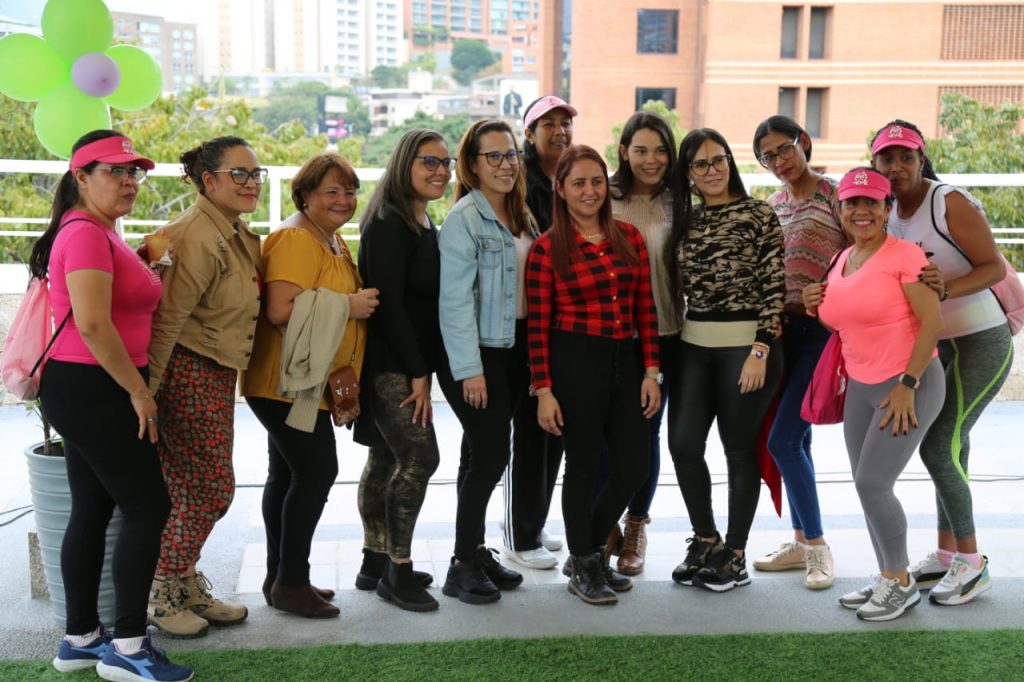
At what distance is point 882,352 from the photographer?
3025 mm

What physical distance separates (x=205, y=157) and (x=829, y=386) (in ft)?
6.38

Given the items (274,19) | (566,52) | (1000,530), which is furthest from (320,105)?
(1000,530)

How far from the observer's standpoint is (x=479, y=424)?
3.15 m

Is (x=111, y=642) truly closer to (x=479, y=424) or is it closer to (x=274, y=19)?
(x=479, y=424)

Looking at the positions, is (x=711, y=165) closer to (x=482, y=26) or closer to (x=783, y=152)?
(x=783, y=152)

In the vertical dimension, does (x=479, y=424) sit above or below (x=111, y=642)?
above

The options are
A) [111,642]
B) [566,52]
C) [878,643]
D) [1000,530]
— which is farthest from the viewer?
[566,52]

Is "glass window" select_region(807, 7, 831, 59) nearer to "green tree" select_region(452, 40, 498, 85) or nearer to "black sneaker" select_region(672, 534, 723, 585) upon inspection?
"green tree" select_region(452, 40, 498, 85)

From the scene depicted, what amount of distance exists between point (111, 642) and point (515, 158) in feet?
5.80

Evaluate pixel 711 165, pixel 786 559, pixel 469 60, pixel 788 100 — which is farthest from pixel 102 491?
pixel 469 60

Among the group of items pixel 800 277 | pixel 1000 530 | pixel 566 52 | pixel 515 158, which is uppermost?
pixel 566 52

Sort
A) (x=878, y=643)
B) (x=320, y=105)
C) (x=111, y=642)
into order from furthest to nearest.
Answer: (x=320, y=105) < (x=878, y=643) < (x=111, y=642)

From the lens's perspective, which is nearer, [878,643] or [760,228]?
[878,643]

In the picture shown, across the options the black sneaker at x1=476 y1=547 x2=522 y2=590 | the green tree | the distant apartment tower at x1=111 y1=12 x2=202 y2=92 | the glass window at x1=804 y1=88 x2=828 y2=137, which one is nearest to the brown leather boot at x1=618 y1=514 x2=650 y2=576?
the black sneaker at x1=476 y1=547 x2=522 y2=590
